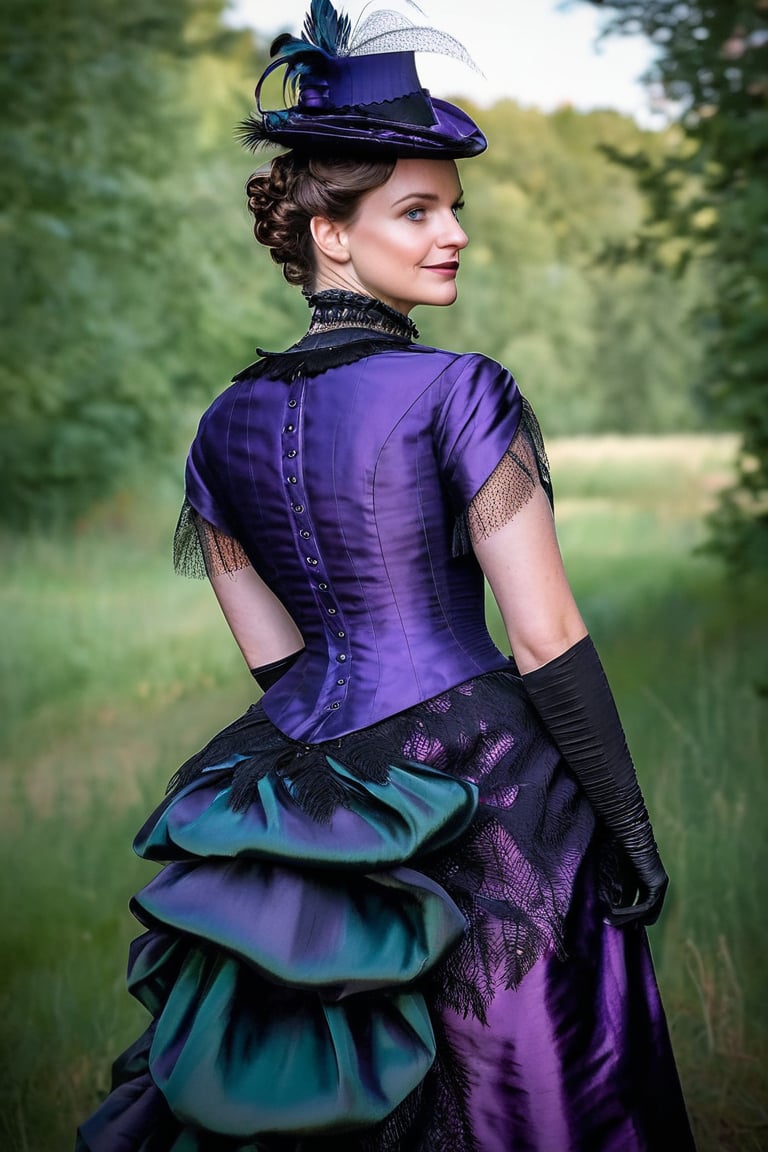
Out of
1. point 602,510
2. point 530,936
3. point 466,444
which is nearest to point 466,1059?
point 530,936

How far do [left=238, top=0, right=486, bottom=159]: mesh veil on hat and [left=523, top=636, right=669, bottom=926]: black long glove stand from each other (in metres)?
0.70

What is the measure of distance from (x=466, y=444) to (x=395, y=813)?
0.47m

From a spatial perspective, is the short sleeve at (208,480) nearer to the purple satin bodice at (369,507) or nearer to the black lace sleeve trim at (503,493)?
the purple satin bodice at (369,507)

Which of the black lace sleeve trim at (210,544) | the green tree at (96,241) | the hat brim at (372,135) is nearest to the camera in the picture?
the hat brim at (372,135)

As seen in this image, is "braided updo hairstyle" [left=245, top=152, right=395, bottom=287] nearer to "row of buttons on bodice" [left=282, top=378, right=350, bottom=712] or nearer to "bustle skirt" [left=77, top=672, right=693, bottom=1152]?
"row of buttons on bodice" [left=282, top=378, right=350, bottom=712]

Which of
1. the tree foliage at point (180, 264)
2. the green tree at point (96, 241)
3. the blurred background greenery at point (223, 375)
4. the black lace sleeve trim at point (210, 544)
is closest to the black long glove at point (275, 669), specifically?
the black lace sleeve trim at point (210, 544)

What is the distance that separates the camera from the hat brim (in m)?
1.70

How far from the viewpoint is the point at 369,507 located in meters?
1.68

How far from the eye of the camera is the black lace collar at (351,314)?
180 centimetres

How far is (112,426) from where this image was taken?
18.8 ft

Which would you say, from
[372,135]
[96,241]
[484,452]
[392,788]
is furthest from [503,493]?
[96,241]

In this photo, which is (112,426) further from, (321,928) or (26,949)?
(321,928)

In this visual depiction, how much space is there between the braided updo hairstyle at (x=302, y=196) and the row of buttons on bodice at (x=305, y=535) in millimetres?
236

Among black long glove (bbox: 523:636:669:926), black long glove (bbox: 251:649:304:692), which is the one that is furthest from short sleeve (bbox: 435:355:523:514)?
black long glove (bbox: 251:649:304:692)
